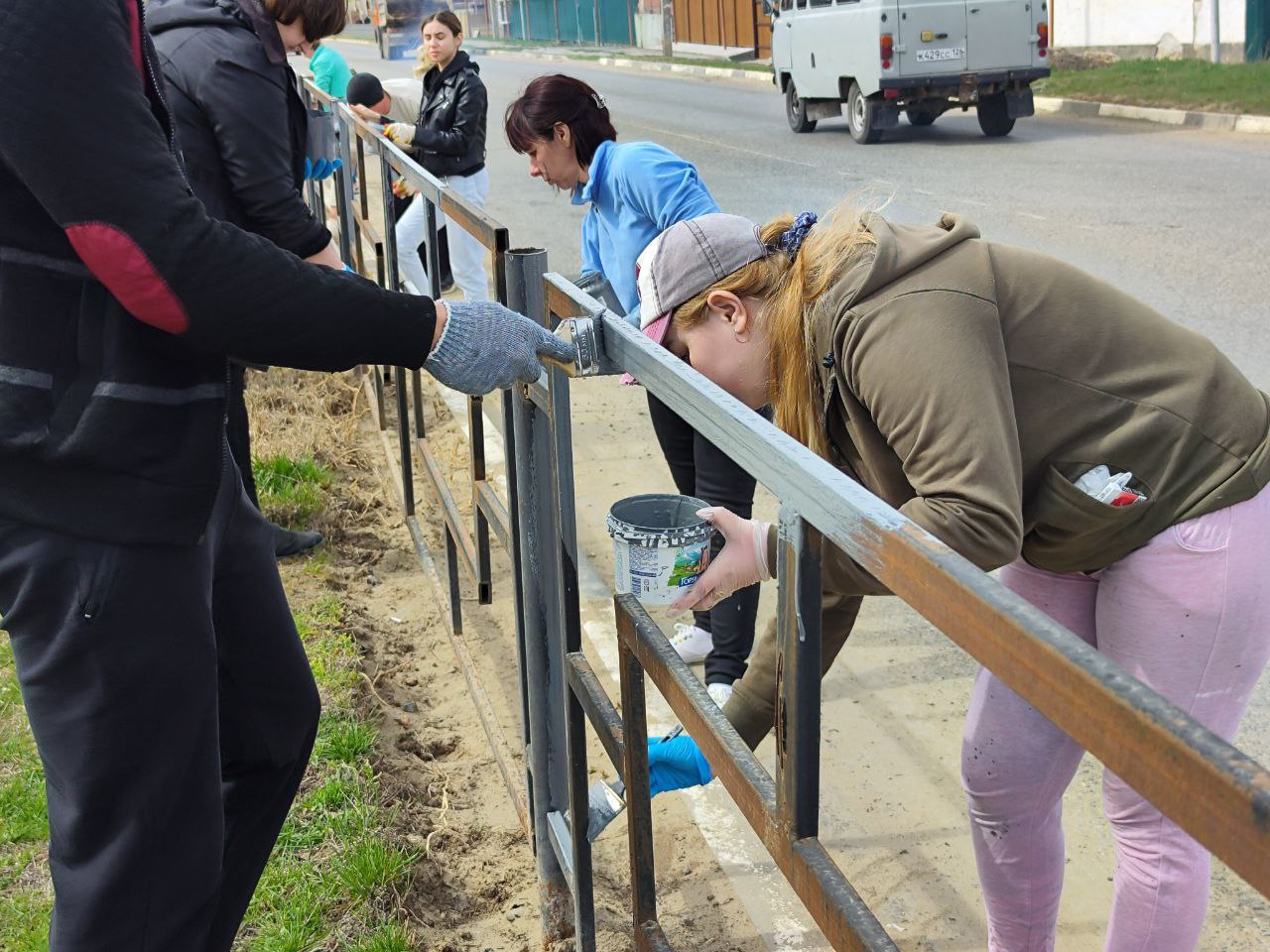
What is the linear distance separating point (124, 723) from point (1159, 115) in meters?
15.4

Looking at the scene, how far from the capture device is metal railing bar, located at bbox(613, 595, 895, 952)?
1329 millimetres

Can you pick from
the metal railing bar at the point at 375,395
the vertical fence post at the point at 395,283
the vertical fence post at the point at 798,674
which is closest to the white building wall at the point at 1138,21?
the metal railing bar at the point at 375,395

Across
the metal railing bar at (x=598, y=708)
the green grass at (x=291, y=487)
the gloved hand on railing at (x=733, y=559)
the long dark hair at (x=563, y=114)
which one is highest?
the long dark hair at (x=563, y=114)

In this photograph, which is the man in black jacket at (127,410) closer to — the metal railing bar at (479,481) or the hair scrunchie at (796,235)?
the hair scrunchie at (796,235)

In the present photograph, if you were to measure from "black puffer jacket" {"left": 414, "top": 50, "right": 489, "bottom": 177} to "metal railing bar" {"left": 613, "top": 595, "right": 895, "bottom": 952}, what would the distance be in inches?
202

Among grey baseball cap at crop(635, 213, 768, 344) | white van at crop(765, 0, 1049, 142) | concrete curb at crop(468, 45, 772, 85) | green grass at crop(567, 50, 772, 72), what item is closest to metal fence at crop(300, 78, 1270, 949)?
grey baseball cap at crop(635, 213, 768, 344)

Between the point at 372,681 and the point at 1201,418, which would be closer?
the point at 1201,418

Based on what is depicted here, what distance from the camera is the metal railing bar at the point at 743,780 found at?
4.36 ft

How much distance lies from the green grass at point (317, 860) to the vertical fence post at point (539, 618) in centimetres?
33

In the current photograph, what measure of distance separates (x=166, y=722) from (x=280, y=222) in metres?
2.20

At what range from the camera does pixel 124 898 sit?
193 centimetres

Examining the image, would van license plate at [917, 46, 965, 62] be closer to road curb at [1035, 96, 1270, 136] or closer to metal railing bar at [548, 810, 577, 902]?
road curb at [1035, 96, 1270, 136]

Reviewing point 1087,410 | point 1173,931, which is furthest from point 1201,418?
point 1173,931

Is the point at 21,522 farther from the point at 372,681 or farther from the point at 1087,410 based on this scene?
the point at 372,681
